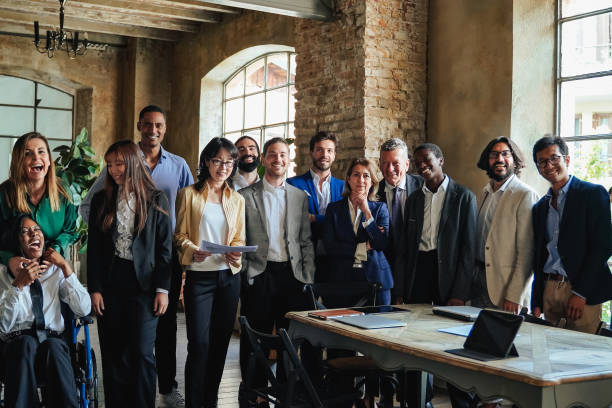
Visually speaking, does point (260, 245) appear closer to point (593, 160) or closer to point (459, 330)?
point (459, 330)

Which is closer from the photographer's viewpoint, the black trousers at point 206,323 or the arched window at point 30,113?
the black trousers at point 206,323

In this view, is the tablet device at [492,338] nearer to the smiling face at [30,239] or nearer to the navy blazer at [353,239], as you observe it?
the navy blazer at [353,239]

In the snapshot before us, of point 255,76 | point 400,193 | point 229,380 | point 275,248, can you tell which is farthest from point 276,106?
point 275,248

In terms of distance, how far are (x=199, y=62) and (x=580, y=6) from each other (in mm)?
6694

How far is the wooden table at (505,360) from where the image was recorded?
2227 mm

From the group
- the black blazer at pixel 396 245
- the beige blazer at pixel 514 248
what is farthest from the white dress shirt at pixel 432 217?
the beige blazer at pixel 514 248

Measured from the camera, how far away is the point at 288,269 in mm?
4172

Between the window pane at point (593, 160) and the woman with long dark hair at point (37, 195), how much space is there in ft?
12.9

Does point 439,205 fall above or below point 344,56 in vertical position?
below

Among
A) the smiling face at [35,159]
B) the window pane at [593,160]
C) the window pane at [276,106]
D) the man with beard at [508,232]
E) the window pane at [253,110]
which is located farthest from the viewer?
the window pane at [253,110]

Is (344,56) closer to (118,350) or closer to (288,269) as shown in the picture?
(288,269)

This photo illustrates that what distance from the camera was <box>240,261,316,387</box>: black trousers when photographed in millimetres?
4137

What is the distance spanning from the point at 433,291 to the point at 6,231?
8.37ft

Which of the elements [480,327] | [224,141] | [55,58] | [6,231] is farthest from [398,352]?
[55,58]
